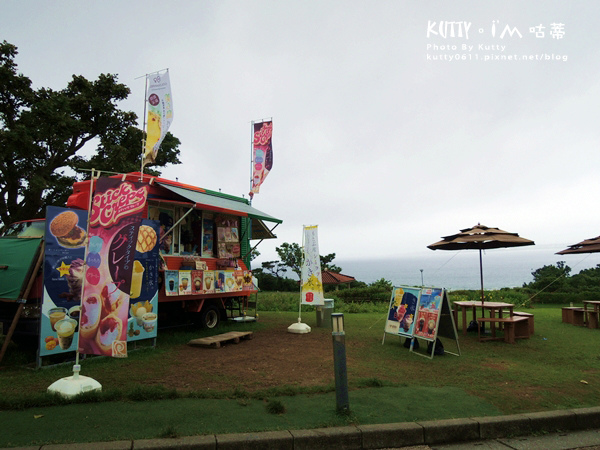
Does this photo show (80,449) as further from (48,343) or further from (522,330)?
(522,330)

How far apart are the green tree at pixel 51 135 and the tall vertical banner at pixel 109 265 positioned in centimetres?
1302

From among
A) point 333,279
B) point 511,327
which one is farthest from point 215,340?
point 333,279

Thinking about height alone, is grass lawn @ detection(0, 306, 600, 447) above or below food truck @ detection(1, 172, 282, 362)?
below

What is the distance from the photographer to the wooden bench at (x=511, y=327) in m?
8.91

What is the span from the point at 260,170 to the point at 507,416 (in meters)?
10.9

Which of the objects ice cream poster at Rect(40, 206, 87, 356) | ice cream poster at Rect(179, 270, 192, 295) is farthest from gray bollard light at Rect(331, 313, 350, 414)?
ice cream poster at Rect(179, 270, 192, 295)

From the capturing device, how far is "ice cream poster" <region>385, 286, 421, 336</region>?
318 inches

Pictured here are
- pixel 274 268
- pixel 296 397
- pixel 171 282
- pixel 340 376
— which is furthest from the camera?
pixel 274 268

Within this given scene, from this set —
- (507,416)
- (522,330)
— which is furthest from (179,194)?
(522,330)

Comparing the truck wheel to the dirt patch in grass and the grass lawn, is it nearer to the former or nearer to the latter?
the dirt patch in grass

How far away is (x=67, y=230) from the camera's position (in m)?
6.11

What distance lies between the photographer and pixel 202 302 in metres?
9.87

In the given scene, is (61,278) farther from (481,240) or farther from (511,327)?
(511,327)

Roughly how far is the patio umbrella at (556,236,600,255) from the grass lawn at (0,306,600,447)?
5.78 meters
